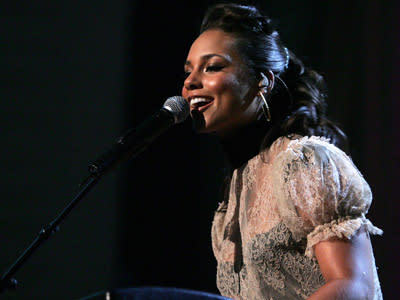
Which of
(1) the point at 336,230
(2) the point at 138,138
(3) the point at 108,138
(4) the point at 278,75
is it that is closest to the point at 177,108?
(2) the point at 138,138

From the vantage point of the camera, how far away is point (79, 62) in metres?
3.14

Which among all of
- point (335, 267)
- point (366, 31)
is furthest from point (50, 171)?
point (335, 267)

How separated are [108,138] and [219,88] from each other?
61.1 inches

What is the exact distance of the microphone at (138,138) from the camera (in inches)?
46.1

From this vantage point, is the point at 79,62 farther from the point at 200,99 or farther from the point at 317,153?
the point at 317,153

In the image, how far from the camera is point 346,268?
1.25 m

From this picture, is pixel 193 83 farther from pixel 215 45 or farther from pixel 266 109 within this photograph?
pixel 266 109

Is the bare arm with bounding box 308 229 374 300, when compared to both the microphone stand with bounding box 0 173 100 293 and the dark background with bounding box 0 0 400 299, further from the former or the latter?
the dark background with bounding box 0 0 400 299

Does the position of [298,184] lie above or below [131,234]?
above

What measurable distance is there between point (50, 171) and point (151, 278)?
35.0 inches

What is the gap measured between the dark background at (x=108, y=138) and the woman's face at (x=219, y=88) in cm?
93

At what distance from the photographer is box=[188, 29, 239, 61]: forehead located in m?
1.79

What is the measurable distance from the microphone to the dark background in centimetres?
139

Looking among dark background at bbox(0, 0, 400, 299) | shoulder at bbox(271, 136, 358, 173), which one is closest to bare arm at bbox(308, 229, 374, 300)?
Result: shoulder at bbox(271, 136, 358, 173)
